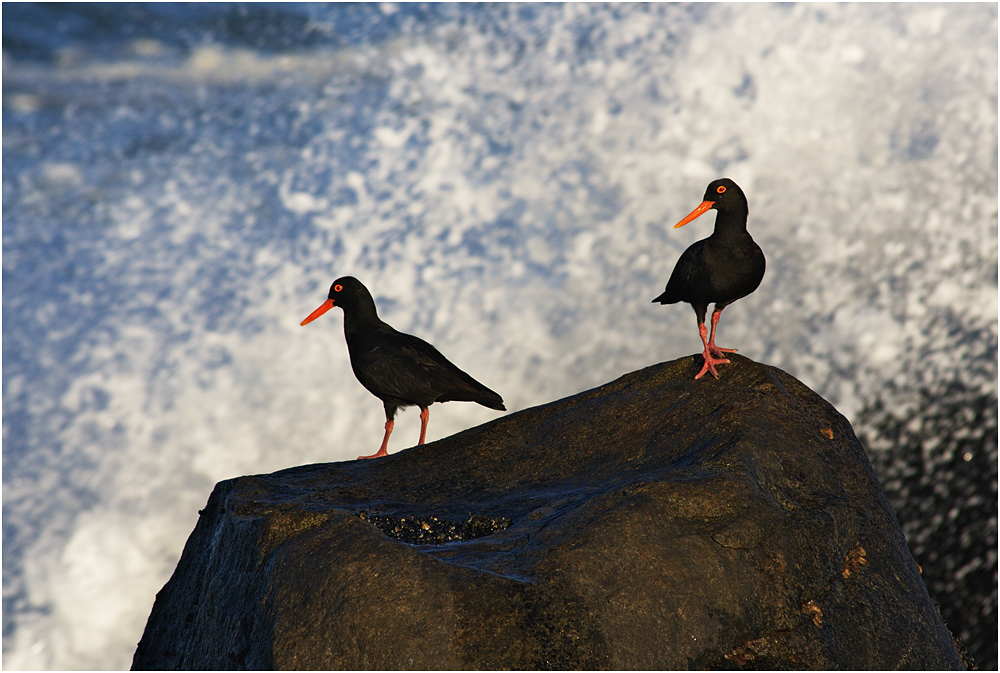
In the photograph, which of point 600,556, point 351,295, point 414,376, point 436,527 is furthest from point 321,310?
point 600,556

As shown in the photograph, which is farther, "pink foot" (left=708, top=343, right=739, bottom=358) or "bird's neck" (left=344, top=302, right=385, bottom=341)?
"bird's neck" (left=344, top=302, right=385, bottom=341)

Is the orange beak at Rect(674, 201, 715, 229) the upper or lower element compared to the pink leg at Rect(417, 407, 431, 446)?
upper

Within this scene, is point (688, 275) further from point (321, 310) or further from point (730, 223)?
point (321, 310)

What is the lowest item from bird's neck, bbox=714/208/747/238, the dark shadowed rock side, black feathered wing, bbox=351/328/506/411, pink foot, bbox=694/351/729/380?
the dark shadowed rock side

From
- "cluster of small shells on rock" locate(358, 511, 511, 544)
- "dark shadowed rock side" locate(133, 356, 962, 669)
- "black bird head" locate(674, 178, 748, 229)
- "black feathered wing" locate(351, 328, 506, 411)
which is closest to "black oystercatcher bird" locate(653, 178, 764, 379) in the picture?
"black bird head" locate(674, 178, 748, 229)

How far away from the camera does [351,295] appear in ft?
25.5

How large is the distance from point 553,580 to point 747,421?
1960 mm

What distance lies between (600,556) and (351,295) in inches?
172

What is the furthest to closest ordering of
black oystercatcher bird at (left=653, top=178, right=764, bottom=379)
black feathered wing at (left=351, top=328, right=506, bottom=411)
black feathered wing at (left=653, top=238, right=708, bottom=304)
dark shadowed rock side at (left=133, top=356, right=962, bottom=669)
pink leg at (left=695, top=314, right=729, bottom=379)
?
1. black feathered wing at (left=351, top=328, right=506, bottom=411)
2. black feathered wing at (left=653, top=238, right=708, bottom=304)
3. black oystercatcher bird at (left=653, top=178, right=764, bottom=379)
4. pink leg at (left=695, top=314, right=729, bottom=379)
5. dark shadowed rock side at (left=133, top=356, right=962, bottom=669)

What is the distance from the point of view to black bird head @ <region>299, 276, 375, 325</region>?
7.73m

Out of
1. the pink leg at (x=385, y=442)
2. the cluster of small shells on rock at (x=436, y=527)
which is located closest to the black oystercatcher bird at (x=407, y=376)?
the pink leg at (x=385, y=442)

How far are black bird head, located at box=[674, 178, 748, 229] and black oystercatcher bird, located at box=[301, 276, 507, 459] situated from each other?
98.3 inches

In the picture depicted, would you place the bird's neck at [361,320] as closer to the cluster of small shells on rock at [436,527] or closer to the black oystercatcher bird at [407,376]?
the black oystercatcher bird at [407,376]

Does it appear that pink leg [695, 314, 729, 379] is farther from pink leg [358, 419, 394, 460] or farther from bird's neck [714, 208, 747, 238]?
pink leg [358, 419, 394, 460]
